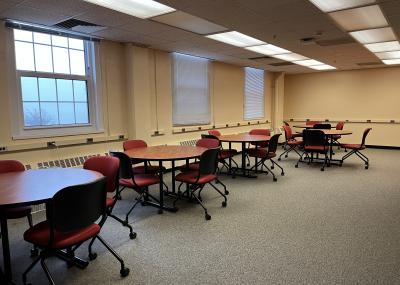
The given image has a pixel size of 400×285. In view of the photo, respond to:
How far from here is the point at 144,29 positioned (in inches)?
174

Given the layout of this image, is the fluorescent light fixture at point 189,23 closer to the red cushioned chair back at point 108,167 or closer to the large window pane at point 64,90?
the large window pane at point 64,90

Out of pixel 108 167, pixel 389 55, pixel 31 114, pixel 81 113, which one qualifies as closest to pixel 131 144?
pixel 81 113

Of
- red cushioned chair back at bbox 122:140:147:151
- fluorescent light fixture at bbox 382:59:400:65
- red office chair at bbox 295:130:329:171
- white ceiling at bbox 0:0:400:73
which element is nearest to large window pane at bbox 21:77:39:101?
white ceiling at bbox 0:0:400:73

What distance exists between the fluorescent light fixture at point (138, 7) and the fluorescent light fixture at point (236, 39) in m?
1.44

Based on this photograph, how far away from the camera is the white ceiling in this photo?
11.2 ft

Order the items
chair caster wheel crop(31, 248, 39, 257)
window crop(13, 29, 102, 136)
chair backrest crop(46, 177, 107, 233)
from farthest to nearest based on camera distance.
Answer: window crop(13, 29, 102, 136) → chair caster wheel crop(31, 248, 39, 257) → chair backrest crop(46, 177, 107, 233)

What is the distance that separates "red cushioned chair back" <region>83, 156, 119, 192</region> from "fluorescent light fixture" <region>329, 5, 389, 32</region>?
3326mm

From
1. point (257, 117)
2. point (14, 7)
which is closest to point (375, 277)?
point (14, 7)

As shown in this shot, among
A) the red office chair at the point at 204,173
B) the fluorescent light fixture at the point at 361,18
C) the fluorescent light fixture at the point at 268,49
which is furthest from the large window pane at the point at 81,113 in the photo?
the fluorescent light fixture at the point at 361,18

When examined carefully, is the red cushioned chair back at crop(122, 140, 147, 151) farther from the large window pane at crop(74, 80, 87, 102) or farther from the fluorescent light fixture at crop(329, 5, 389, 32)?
the fluorescent light fixture at crop(329, 5, 389, 32)

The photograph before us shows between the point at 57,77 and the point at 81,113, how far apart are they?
0.69 m

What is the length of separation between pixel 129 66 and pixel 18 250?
11.5 ft

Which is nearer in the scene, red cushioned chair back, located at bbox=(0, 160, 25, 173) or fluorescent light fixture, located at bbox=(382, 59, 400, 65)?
red cushioned chair back, located at bbox=(0, 160, 25, 173)

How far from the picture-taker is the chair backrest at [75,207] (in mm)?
1892
